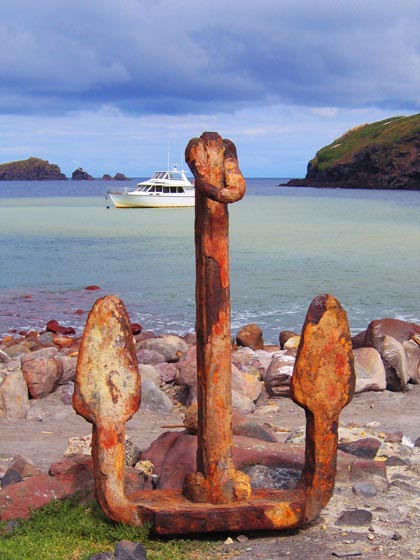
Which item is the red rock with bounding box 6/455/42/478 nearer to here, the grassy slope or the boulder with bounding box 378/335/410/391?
the boulder with bounding box 378/335/410/391

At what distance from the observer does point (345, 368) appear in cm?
458

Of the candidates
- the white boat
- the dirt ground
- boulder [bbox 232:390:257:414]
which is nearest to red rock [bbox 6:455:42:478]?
the dirt ground

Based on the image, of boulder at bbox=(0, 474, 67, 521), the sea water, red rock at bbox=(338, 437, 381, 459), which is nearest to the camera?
boulder at bbox=(0, 474, 67, 521)

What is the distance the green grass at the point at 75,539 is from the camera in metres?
4.37

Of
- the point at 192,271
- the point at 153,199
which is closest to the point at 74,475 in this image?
the point at 192,271

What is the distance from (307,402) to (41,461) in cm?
267

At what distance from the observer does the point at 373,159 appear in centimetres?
11344

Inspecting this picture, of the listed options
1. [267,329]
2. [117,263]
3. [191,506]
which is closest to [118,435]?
[191,506]

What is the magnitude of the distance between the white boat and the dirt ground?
172 feet

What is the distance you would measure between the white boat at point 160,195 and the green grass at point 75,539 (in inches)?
2204

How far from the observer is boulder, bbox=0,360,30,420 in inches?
322

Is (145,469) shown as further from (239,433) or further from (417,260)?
(417,260)

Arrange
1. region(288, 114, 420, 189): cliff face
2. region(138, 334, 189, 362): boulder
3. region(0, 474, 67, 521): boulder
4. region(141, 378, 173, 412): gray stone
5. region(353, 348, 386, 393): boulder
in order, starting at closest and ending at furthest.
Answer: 1. region(0, 474, 67, 521): boulder
2. region(141, 378, 173, 412): gray stone
3. region(353, 348, 386, 393): boulder
4. region(138, 334, 189, 362): boulder
5. region(288, 114, 420, 189): cliff face

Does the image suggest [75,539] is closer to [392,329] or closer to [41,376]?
[41,376]
